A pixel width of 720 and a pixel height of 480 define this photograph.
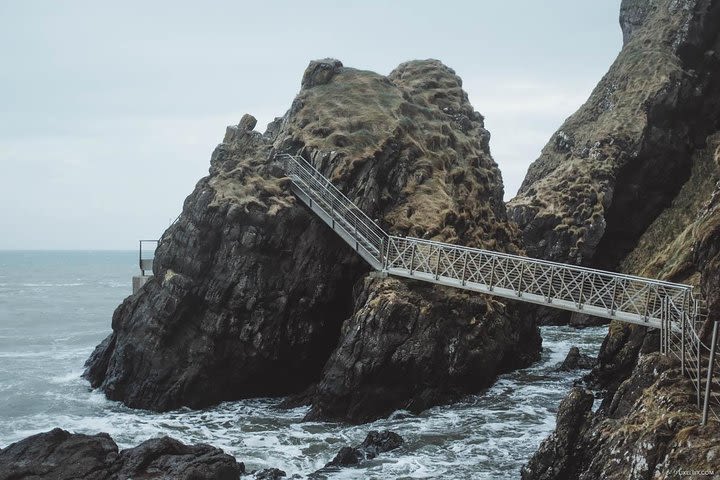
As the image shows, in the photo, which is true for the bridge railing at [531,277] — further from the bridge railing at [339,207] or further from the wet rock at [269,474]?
the wet rock at [269,474]

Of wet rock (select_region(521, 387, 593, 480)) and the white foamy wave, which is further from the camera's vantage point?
the white foamy wave

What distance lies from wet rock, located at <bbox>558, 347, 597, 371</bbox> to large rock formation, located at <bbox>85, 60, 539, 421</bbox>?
8.25 ft

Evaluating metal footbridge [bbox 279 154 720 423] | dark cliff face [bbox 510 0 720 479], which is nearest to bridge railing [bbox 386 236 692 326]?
metal footbridge [bbox 279 154 720 423]

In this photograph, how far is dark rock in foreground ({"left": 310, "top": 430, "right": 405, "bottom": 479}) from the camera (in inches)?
1003

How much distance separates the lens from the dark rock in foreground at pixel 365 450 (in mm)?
25484

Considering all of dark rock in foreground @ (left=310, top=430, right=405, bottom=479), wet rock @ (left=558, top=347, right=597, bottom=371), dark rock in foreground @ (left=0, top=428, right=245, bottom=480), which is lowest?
dark rock in foreground @ (left=310, top=430, right=405, bottom=479)

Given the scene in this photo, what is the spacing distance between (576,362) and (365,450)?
18.8m

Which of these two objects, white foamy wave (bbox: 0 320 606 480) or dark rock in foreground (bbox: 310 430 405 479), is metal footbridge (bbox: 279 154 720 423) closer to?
white foamy wave (bbox: 0 320 606 480)

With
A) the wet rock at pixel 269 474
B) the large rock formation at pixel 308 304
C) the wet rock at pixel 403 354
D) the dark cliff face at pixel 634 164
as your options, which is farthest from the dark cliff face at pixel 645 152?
the wet rock at pixel 269 474

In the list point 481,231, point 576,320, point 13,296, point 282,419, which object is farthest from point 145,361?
point 13,296

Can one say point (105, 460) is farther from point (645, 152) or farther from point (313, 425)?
point (645, 152)

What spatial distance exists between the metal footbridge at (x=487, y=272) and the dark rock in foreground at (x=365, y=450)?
343 inches

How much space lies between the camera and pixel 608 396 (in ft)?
98.9

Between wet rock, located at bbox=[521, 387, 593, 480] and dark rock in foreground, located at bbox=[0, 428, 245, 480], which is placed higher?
wet rock, located at bbox=[521, 387, 593, 480]
